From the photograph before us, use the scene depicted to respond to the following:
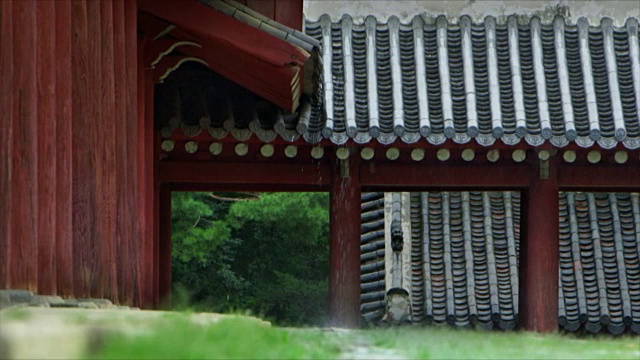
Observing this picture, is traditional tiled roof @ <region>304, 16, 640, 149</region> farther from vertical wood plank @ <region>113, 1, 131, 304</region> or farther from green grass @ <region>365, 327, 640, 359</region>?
green grass @ <region>365, 327, 640, 359</region>

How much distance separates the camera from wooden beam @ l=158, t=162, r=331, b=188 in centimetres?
1191

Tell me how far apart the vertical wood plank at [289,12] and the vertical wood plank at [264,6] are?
0.10 feet

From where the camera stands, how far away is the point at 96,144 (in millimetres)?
7723

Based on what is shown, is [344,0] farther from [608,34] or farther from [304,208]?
[304,208]

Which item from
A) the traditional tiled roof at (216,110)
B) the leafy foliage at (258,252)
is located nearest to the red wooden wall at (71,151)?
the traditional tiled roof at (216,110)

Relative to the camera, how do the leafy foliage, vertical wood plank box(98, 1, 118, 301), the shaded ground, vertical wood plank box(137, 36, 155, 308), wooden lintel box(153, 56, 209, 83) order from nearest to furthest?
the shaded ground → vertical wood plank box(98, 1, 118, 301) → vertical wood plank box(137, 36, 155, 308) → wooden lintel box(153, 56, 209, 83) → the leafy foliage

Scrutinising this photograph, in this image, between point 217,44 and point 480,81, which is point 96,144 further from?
point 480,81

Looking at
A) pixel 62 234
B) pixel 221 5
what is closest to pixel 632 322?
pixel 221 5

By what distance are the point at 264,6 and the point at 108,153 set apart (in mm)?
2648

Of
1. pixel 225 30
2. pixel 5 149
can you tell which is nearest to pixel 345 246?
pixel 225 30

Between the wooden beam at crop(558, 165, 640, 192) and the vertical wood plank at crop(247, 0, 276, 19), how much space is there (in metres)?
3.24

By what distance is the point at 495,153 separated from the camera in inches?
468

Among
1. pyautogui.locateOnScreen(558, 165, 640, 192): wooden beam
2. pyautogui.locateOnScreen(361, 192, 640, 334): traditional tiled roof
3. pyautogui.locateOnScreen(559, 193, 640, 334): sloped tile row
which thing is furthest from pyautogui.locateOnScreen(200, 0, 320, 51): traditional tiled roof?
pyautogui.locateOnScreen(559, 193, 640, 334): sloped tile row

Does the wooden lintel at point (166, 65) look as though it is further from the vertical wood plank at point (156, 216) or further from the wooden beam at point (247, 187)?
the wooden beam at point (247, 187)
